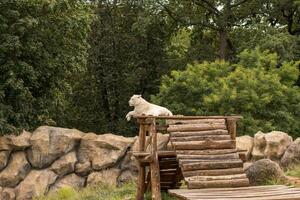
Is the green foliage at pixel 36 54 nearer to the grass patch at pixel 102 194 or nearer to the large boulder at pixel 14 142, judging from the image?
the large boulder at pixel 14 142

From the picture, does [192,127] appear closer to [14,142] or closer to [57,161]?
[57,161]

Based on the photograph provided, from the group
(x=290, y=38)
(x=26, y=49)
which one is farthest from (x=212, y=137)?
(x=290, y=38)

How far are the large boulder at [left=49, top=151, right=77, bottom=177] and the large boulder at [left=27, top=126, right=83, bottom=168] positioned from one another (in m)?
0.11

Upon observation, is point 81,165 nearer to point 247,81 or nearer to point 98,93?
point 247,81

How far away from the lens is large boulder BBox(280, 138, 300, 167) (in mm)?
13043

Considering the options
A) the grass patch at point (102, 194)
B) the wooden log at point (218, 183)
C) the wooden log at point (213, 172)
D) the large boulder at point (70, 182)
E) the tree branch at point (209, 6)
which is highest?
the tree branch at point (209, 6)

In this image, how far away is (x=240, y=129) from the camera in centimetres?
1745

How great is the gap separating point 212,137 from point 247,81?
31.9 feet

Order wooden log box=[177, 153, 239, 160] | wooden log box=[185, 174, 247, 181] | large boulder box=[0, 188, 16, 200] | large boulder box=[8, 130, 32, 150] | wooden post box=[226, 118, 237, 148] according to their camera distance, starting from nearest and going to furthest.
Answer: wooden log box=[185, 174, 247, 181] → wooden log box=[177, 153, 239, 160] → wooden post box=[226, 118, 237, 148] → large boulder box=[0, 188, 16, 200] → large boulder box=[8, 130, 32, 150]

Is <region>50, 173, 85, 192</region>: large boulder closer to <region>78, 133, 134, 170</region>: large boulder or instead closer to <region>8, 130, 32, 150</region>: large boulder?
<region>78, 133, 134, 170</region>: large boulder

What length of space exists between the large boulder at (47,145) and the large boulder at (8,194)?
0.82 meters

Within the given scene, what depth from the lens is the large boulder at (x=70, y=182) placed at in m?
13.9

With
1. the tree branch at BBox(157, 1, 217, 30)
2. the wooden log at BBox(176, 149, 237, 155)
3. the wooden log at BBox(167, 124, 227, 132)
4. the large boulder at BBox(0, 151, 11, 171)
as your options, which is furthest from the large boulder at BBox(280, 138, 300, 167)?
the tree branch at BBox(157, 1, 217, 30)

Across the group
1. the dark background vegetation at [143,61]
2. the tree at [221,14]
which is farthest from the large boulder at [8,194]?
the tree at [221,14]
